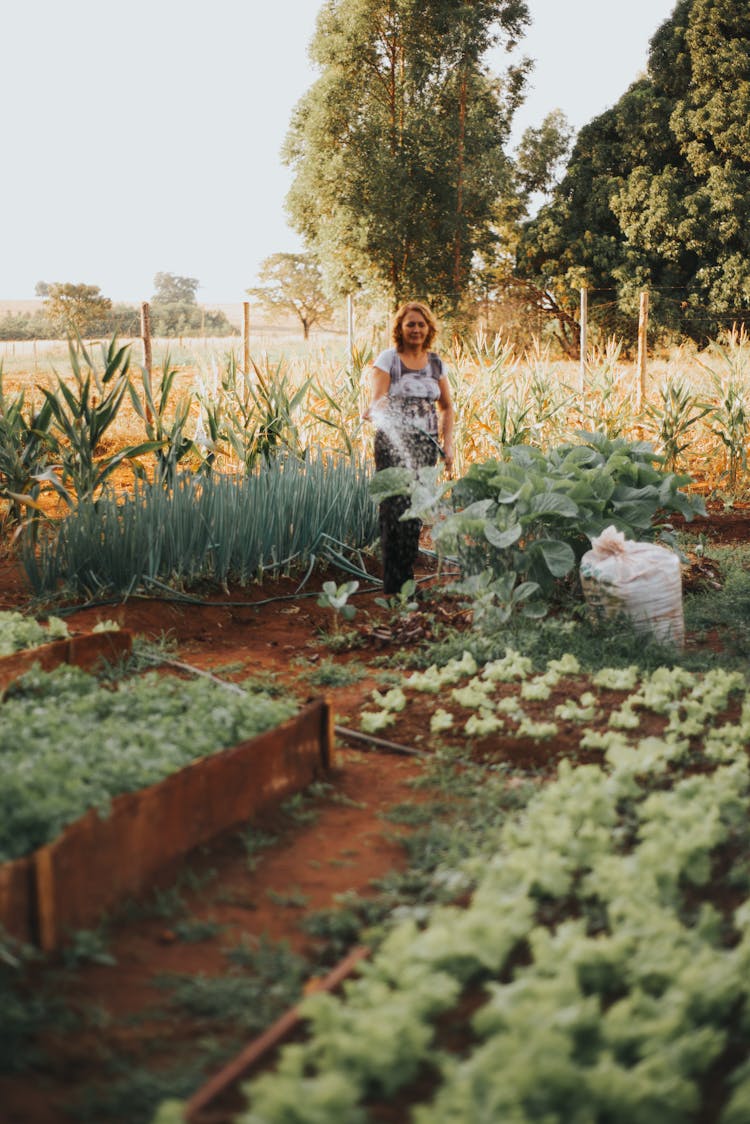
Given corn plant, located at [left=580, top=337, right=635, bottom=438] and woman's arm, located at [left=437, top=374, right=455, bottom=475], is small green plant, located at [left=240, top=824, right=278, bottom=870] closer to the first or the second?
woman's arm, located at [left=437, top=374, right=455, bottom=475]

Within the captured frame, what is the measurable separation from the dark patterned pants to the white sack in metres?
1.01

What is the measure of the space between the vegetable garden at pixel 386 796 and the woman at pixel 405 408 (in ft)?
0.53

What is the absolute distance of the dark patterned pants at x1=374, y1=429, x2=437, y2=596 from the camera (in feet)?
16.0

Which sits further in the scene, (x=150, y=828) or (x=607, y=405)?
(x=607, y=405)

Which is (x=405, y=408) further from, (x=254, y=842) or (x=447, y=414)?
(x=254, y=842)

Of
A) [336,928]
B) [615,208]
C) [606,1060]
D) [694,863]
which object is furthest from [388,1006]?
[615,208]

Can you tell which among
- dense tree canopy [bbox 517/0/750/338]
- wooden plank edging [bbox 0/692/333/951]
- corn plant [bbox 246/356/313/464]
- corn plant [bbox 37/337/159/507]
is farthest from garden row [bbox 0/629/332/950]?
dense tree canopy [bbox 517/0/750/338]

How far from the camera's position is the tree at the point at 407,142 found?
21688 millimetres

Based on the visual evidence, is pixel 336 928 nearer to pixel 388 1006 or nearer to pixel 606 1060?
pixel 388 1006

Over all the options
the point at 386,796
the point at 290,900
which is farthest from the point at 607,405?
the point at 290,900

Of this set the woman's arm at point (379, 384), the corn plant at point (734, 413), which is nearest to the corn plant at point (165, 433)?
the woman's arm at point (379, 384)

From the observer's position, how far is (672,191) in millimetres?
20391

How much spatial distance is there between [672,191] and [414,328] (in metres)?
17.8

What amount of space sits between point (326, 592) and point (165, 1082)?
2953 mm
